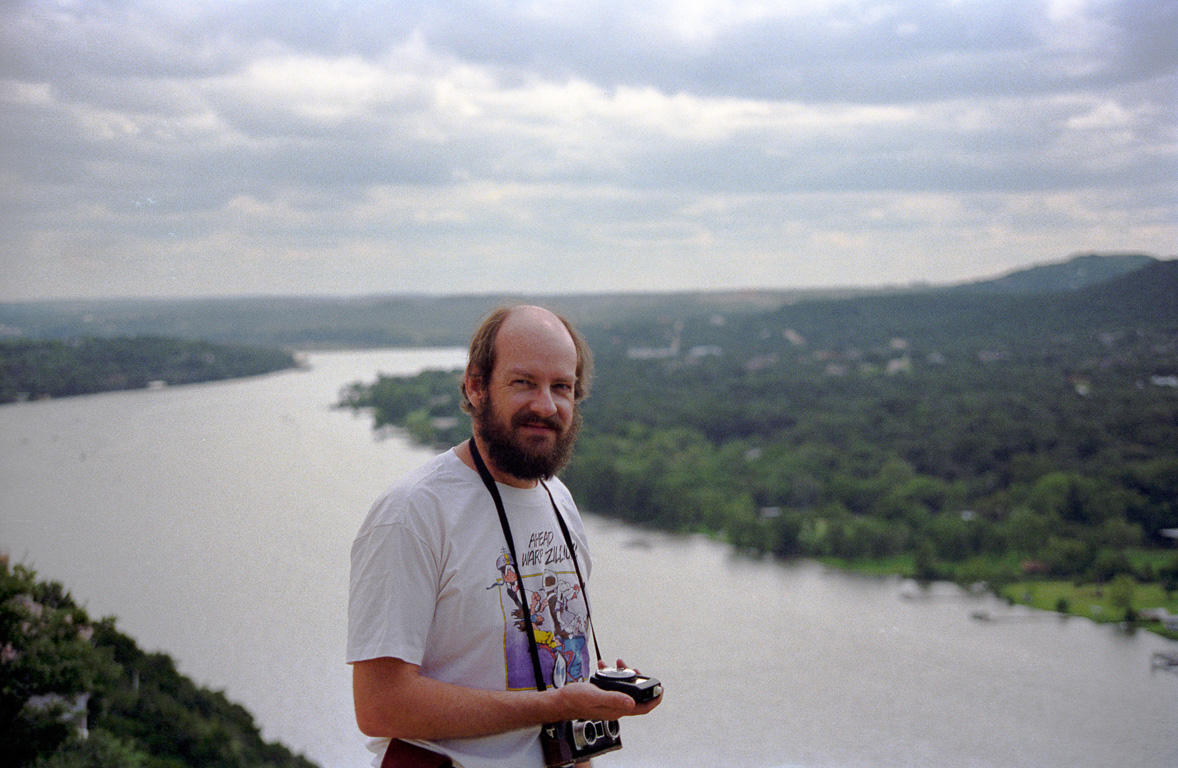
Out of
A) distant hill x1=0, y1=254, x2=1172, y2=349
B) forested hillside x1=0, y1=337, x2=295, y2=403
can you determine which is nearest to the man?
distant hill x1=0, y1=254, x2=1172, y2=349

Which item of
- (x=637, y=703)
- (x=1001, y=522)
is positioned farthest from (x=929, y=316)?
(x=637, y=703)

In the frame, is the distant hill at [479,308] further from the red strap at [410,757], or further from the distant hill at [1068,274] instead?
the red strap at [410,757]

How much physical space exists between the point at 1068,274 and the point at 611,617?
12062 millimetres

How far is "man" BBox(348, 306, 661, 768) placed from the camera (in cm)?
67

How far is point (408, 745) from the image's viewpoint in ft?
2.29

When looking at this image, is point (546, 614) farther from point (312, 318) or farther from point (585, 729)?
point (312, 318)

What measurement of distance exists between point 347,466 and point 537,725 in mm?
11267

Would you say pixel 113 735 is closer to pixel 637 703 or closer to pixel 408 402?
pixel 637 703

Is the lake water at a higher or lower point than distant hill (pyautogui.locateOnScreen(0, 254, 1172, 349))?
lower

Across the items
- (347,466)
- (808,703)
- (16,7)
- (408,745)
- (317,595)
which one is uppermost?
(16,7)

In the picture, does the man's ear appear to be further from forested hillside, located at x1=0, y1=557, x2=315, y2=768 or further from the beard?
forested hillside, located at x1=0, y1=557, x2=315, y2=768

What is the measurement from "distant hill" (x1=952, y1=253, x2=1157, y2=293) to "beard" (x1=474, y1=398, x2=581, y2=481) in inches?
612

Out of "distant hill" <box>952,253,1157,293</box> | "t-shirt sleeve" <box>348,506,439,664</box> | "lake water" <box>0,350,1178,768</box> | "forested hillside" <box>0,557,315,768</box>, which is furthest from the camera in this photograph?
"distant hill" <box>952,253,1157,293</box>

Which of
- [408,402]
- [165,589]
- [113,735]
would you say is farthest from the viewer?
[408,402]
